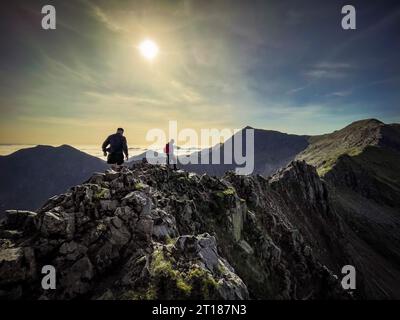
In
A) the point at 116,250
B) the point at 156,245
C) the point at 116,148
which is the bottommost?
the point at 116,250

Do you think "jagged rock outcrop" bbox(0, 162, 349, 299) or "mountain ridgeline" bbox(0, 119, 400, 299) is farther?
"mountain ridgeline" bbox(0, 119, 400, 299)

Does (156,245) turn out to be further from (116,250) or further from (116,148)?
(116,148)

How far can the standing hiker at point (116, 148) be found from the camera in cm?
2373

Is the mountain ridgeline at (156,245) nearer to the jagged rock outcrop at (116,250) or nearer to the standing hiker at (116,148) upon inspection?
the jagged rock outcrop at (116,250)

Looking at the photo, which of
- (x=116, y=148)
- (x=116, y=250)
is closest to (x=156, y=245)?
(x=116, y=250)

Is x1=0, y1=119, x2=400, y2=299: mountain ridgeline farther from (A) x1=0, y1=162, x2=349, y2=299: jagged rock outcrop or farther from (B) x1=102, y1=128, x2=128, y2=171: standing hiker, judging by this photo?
(B) x1=102, y1=128, x2=128, y2=171: standing hiker

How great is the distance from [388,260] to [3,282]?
439 ft

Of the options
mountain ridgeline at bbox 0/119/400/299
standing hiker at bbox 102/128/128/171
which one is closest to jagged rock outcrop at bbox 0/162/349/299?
mountain ridgeline at bbox 0/119/400/299

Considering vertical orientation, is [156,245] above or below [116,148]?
below

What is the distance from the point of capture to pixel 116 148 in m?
24.0

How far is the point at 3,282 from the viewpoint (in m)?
14.0

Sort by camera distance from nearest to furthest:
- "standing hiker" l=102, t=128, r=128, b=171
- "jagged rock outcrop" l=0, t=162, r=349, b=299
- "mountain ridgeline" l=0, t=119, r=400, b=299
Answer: "jagged rock outcrop" l=0, t=162, r=349, b=299, "mountain ridgeline" l=0, t=119, r=400, b=299, "standing hiker" l=102, t=128, r=128, b=171

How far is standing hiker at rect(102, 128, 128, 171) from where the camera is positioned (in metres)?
23.7
